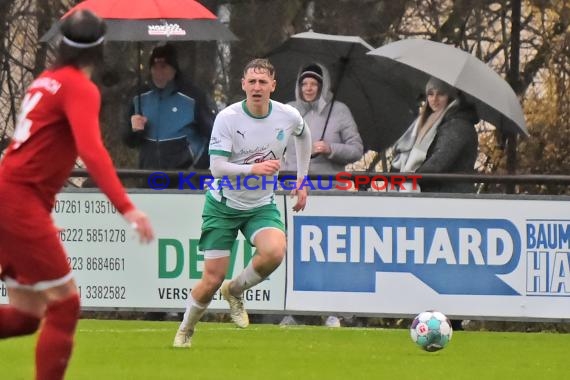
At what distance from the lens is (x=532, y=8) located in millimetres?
15297

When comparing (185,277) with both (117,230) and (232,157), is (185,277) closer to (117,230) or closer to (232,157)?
(117,230)

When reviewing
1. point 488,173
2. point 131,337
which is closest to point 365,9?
point 488,173

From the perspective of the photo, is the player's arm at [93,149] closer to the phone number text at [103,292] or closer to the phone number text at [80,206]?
the phone number text at [80,206]

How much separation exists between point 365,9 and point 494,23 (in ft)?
4.30

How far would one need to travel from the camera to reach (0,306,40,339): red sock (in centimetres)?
747

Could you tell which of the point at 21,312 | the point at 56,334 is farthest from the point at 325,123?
the point at 56,334

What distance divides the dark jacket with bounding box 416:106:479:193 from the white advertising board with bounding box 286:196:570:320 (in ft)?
1.69

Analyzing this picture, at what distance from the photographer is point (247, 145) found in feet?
36.4

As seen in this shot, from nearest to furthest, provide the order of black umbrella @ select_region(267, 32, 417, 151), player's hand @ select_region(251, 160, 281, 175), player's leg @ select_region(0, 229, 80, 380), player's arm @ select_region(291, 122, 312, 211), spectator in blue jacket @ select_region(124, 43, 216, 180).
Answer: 1. player's leg @ select_region(0, 229, 80, 380)
2. player's hand @ select_region(251, 160, 281, 175)
3. player's arm @ select_region(291, 122, 312, 211)
4. spectator in blue jacket @ select_region(124, 43, 216, 180)
5. black umbrella @ select_region(267, 32, 417, 151)

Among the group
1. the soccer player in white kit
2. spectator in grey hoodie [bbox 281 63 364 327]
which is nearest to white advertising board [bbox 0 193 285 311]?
spectator in grey hoodie [bbox 281 63 364 327]

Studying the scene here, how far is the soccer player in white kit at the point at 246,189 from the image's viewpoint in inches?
432

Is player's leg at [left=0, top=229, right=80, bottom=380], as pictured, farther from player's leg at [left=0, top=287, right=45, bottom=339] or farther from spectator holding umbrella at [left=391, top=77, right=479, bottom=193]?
spectator holding umbrella at [left=391, top=77, right=479, bottom=193]

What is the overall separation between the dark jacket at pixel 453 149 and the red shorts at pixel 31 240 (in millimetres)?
7218

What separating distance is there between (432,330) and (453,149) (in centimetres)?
331
